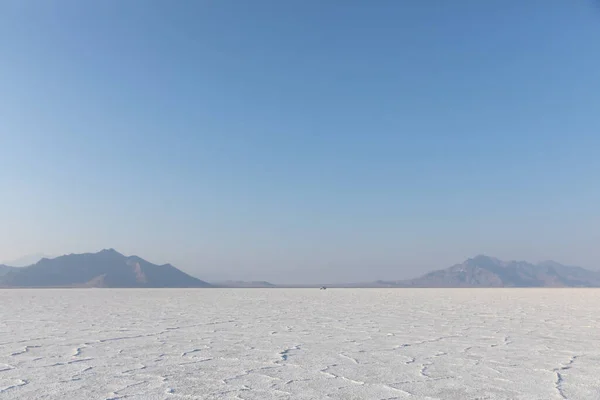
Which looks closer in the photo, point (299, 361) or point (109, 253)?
point (299, 361)

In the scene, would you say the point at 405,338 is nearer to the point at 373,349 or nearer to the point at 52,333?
the point at 373,349

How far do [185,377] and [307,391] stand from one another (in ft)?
3.75

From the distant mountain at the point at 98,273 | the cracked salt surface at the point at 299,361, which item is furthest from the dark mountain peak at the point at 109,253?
the cracked salt surface at the point at 299,361

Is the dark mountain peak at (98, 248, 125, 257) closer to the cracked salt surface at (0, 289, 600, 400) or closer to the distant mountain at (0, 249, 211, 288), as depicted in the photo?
the distant mountain at (0, 249, 211, 288)

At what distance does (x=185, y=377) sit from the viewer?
4062mm

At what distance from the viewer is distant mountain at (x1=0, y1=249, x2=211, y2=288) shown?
101m

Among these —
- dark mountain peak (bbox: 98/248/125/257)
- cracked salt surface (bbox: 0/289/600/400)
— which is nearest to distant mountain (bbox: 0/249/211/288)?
dark mountain peak (bbox: 98/248/125/257)

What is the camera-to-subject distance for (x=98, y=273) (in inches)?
4277

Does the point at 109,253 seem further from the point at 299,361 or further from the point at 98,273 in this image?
the point at 299,361

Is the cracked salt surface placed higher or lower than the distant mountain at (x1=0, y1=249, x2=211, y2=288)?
lower

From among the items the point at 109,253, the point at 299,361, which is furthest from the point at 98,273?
the point at 299,361

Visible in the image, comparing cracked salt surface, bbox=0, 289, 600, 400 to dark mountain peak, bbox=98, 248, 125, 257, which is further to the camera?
dark mountain peak, bbox=98, 248, 125, 257

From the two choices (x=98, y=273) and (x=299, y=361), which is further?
(x=98, y=273)

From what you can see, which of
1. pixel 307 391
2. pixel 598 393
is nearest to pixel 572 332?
pixel 598 393
